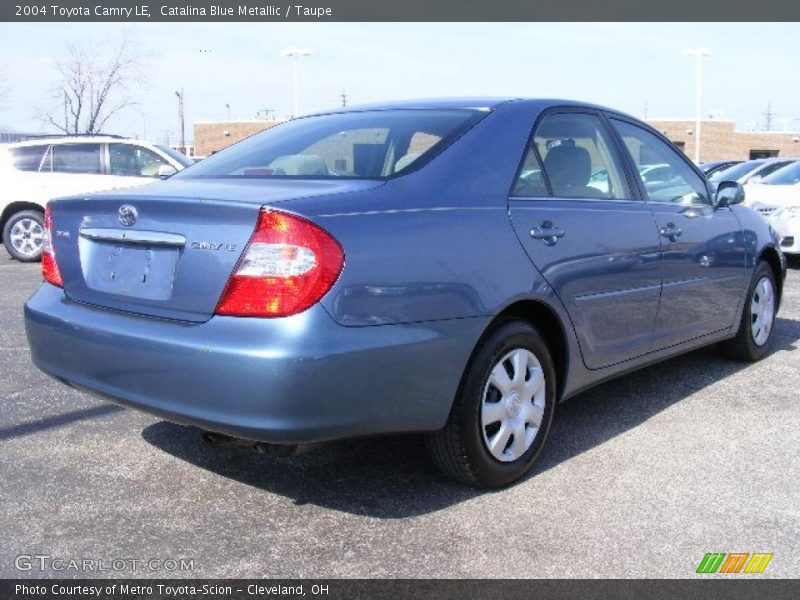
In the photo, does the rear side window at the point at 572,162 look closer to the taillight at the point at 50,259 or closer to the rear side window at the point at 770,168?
the taillight at the point at 50,259

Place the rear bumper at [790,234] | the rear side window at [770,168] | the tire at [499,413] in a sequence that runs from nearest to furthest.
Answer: the tire at [499,413] → the rear bumper at [790,234] → the rear side window at [770,168]

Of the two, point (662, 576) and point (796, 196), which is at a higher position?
point (796, 196)

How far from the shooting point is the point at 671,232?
4336 millimetres

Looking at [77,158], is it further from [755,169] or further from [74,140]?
[755,169]

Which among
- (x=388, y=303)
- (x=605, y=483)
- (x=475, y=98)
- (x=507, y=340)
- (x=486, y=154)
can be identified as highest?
(x=475, y=98)

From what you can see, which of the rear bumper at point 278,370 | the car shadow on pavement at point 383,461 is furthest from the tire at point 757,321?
the rear bumper at point 278,370

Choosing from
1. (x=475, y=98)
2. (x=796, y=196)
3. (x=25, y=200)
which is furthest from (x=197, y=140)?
(x=475, y=98)

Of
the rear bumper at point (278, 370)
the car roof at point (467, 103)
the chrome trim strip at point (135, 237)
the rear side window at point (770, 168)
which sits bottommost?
the rear bumper at point (278, 370)

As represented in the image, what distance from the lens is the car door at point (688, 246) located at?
4.32 meters

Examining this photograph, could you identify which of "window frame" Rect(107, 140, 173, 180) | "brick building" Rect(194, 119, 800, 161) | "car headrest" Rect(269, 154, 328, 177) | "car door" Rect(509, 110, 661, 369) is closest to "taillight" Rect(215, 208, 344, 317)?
"car headrest" Rect(269, 154, 328, 177)

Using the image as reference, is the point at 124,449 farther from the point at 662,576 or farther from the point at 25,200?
the point at 25,200

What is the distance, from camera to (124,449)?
3.79 metres

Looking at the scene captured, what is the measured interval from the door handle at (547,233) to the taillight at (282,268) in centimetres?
103

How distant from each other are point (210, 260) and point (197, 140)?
192ft
